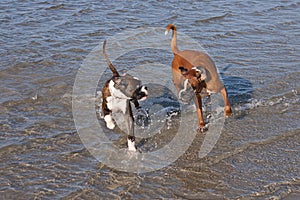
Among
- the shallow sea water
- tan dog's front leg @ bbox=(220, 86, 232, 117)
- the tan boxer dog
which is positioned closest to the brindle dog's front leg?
the shallow sea water

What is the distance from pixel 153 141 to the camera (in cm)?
659

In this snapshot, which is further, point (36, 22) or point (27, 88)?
point (36, 22)

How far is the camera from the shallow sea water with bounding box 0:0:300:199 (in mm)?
5465

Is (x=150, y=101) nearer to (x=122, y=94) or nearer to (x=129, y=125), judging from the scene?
(x=129, y=125)

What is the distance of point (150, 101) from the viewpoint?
310 inches

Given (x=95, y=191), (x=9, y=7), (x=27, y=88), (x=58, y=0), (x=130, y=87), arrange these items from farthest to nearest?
(x=58, y=0), (x=9, y=7), (x=27, y=88), (x=130, y=87), (x=95, y=191)

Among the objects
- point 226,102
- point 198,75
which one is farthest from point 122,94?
point 226,102

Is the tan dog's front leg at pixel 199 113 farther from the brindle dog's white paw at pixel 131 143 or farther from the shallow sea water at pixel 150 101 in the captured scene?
the brindle dog's white paw at pixel 131 143

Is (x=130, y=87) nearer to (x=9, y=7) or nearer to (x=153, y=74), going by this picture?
(x=153, y=74)

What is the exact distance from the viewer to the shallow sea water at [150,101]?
546 centimetres

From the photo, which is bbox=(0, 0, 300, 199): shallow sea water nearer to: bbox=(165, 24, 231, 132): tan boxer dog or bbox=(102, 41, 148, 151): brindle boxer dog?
bbox=(165, 24, 231, 132): tan boxer dog

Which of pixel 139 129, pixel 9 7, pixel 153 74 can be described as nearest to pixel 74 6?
pixel 9 7

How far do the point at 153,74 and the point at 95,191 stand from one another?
4060mm

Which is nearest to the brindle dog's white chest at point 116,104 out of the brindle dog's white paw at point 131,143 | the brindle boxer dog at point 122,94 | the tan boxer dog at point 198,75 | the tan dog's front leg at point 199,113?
the brindle boxer dog at point 122,94
